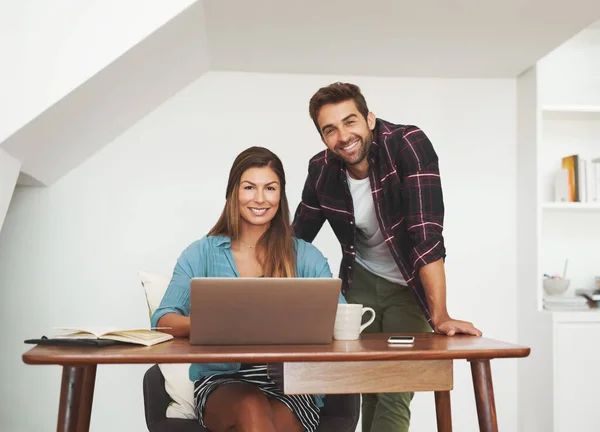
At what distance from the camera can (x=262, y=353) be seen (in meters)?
1.50

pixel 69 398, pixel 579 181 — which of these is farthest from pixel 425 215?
pixel 579 181

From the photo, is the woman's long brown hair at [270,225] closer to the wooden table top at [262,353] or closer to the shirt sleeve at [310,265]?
the shirt sleeve at [310,265]

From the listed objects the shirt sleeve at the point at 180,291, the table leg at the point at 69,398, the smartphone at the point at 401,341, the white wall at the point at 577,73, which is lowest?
the table leg at the point at 69,398

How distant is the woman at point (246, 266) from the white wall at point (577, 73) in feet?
7.77

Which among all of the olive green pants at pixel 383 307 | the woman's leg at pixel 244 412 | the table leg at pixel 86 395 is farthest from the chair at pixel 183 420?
the olive green pants at pixel 383 307

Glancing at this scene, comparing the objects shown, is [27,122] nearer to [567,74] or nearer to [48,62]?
[48,62]

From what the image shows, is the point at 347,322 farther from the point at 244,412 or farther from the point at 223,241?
the point at 223,241

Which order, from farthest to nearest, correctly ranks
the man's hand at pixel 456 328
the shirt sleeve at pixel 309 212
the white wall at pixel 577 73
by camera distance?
the white wall at pixel 577 73 → the shirt sleeve at pixel 309 212 → the man's hand at pixel 456 328

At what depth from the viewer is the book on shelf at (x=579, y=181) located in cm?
378

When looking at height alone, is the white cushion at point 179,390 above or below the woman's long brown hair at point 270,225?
below

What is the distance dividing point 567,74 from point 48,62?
9.27 ft

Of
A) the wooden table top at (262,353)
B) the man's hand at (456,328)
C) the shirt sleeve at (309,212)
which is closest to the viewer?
the wooden table top at (262,353)

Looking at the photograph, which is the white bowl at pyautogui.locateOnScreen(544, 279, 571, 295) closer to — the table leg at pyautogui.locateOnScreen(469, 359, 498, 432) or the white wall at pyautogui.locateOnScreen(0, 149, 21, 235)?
the table leg at pyautogui.locateOnScreen(469, 359, 498, 432)

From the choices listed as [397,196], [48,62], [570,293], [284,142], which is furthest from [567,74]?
[48,62]
